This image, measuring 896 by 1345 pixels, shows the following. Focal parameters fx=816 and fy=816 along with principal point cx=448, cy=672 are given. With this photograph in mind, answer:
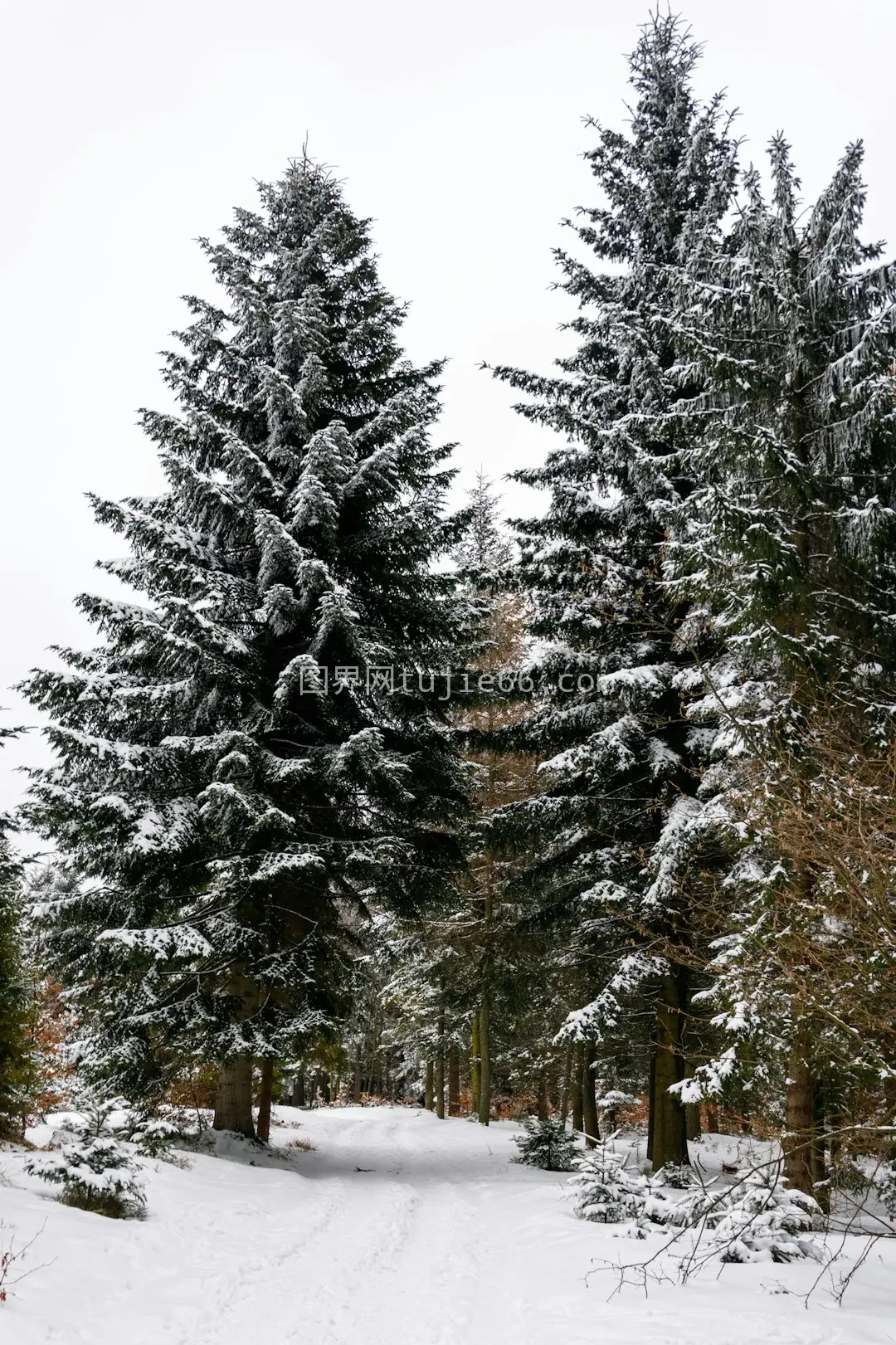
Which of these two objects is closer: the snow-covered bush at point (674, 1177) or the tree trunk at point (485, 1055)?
the snow-covered bush at point (674, 1177)

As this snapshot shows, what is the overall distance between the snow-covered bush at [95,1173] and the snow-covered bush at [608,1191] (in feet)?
14.8

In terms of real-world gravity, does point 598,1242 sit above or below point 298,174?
below

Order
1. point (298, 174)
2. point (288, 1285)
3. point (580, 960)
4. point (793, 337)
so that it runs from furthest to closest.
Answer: point (298, 174), point (580, 960), point (793, 337), point (288, 1285)

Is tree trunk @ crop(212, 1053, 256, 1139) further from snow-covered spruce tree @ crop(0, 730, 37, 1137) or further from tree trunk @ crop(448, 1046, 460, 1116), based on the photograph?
tree trunk @ crop(448, 1046, 460, 1116)

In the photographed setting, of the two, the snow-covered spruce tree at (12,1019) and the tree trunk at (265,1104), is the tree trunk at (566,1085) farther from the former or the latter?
the snow-covered spruce tree at (12,1019)

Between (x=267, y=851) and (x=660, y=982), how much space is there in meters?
6.18

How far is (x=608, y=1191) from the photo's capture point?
8.63 meters

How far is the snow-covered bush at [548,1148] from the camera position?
13398mm

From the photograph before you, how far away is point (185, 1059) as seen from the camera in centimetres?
1105

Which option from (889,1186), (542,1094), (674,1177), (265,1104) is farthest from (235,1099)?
(542,1094)

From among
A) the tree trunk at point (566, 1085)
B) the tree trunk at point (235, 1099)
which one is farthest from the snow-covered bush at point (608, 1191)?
the tree trunk at point (566, 1085)

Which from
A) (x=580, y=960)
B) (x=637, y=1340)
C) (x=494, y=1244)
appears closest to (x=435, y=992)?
(x=580, y=960)

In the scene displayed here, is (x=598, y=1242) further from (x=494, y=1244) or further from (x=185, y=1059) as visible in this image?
(x=185, y=1059)

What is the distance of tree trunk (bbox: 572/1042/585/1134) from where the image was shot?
20594mm
